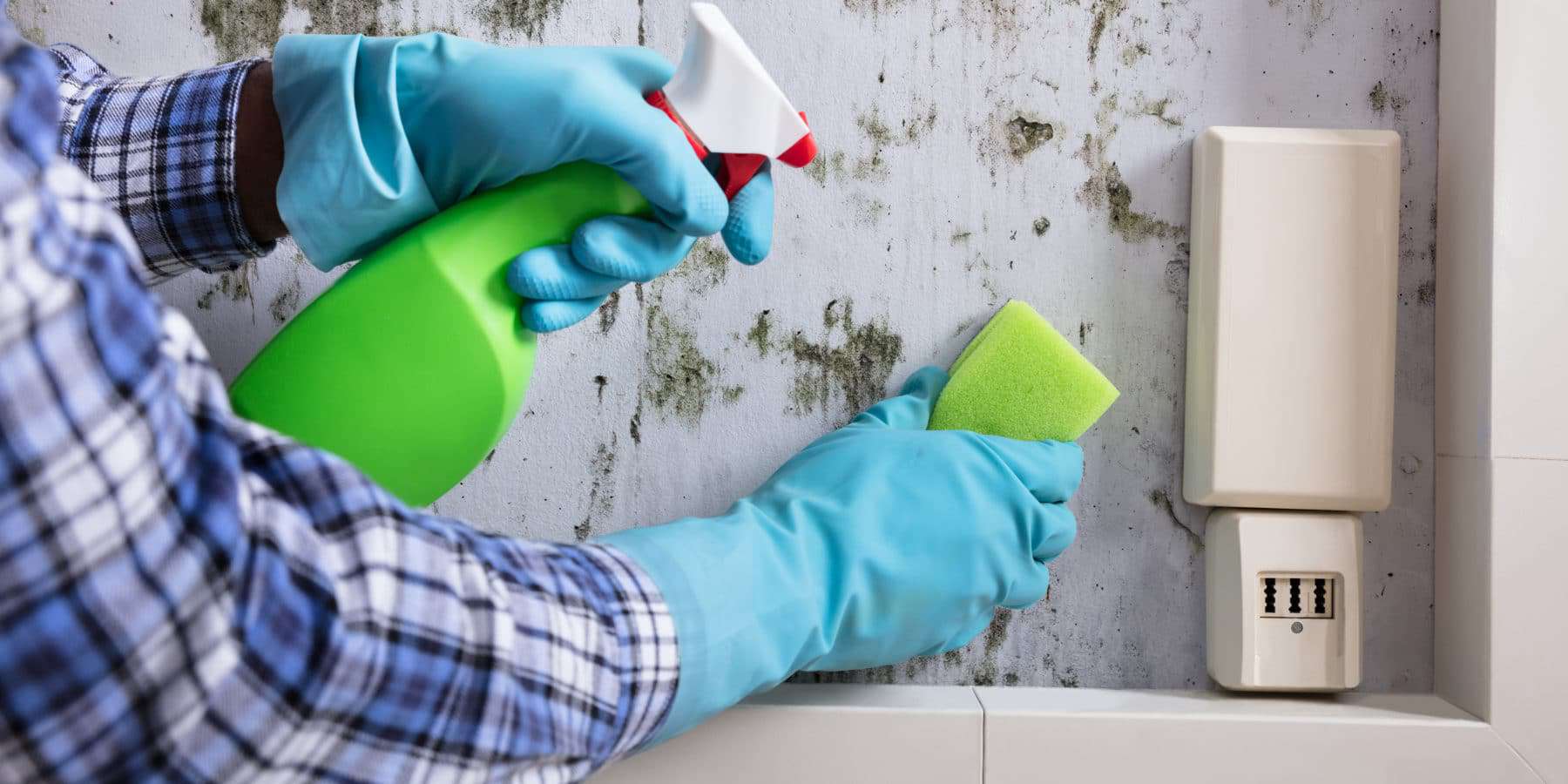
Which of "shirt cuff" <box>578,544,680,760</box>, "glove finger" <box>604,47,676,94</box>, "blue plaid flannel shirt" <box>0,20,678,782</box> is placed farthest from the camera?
"glove finger" <box>604,47,676,94</box>

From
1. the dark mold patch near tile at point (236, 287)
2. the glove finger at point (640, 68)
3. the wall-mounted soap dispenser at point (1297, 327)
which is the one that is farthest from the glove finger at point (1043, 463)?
the dark mold patch near tile at point (236, 287)

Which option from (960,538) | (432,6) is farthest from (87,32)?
Result: (960,538)

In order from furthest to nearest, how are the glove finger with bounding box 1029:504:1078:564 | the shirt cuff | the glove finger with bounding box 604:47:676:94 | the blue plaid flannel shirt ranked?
the glove finger with bounding box 1029:504:1078:564 → the glove finger with bounding box 604:47:676:94 → the shirt cuff → the blue plaid flannel shirt

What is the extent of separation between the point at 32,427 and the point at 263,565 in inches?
3.5

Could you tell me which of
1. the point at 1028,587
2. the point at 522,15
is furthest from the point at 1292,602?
the point at 522,15

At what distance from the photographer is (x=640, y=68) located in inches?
25.0

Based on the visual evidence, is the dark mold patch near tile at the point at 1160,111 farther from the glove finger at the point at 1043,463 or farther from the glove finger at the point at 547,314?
the glove finger at the point at 547,314

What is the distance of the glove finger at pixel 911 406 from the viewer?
31.4 inches

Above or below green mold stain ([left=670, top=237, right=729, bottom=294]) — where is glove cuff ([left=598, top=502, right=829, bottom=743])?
below

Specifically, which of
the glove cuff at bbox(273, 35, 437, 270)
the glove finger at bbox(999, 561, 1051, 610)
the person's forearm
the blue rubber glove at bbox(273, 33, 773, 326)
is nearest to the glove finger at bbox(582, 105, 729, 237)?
the blue rubber glove at bbox(273, 33, 773, 326)

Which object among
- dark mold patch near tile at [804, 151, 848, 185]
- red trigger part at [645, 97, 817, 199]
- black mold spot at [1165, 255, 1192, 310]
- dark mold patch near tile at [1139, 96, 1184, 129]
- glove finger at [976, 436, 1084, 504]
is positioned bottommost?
glove finger at [976, 436, 1084, 504]

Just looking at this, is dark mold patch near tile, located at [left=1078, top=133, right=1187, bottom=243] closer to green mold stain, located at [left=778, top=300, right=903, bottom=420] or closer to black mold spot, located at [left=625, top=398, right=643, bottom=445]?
green mold stain, located at [left=778, top=300, right=903, bottom=420]

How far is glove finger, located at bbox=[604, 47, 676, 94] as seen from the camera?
2.09ft

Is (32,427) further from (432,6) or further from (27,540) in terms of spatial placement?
(432,6)
